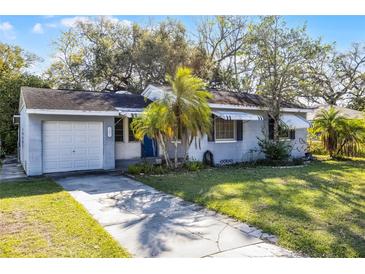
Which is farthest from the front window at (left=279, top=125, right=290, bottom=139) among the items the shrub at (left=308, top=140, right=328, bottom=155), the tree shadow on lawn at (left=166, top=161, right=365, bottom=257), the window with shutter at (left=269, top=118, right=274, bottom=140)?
the tree shadow on lawn at (left=166, top=161, right=365, bottom=257)

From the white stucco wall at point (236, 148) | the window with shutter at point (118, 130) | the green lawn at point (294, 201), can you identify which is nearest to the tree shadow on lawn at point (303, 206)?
the green lawn at point (294, 201)

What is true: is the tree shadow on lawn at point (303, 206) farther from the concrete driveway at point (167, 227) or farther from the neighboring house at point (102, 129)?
the neighboring house at point (102, 129)

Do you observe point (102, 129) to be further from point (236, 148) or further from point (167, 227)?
point (167, 227)

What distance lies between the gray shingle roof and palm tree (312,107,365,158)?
45.8 feet

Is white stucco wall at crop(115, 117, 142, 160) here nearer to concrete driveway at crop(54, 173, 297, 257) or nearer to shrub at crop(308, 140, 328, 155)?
concrete driveway at crop(54, 173, 297, 257)

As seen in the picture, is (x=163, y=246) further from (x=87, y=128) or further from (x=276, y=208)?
(x=87, y=128)

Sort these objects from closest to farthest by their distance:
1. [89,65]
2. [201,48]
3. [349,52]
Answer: [89,65] → [201,48] → [349,52]

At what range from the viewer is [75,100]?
18.3 metres

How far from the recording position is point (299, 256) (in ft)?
20.1

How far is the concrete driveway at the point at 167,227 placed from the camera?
20.9 feet

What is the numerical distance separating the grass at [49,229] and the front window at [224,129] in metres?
12.1

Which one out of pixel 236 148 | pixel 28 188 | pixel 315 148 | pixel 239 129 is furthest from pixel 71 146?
pixel 315 148
